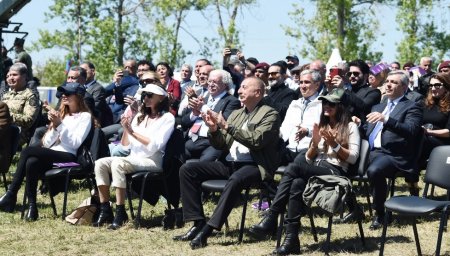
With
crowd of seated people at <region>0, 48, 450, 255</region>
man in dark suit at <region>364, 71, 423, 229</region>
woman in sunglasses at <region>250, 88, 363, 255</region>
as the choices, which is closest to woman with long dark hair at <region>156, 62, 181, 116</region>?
crowd of seated people at <region>0, 48, 450, 255</region>

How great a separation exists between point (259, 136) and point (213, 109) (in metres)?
2.15

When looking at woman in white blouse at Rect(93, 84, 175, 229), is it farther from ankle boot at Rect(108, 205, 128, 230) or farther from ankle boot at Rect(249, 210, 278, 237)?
ankle boot at Rect(249, 210, 278, 237)

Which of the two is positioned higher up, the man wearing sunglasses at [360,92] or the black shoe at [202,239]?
the man wearing sunglasses at [360,92]

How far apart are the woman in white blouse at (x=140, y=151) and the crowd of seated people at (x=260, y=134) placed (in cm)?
1

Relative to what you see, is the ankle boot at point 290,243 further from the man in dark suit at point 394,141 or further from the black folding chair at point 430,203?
the man in dark suit at point 394,141

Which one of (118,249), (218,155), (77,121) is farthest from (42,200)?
(118,249)

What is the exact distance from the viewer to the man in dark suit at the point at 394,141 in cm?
852

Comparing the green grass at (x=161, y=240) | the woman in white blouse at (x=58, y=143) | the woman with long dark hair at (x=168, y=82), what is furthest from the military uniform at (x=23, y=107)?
the green grass at (x=161, y=240)

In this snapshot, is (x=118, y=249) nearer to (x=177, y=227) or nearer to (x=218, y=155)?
(x=177, y=227)

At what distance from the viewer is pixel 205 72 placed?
11234 millimetres

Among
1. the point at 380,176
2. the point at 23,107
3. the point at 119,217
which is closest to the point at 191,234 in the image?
the point at 119,217

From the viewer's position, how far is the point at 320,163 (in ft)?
26.1

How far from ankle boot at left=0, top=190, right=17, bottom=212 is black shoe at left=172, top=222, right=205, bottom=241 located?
2428 mm

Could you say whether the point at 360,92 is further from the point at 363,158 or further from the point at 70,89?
the point at 70,89
